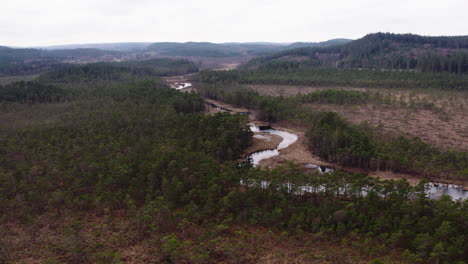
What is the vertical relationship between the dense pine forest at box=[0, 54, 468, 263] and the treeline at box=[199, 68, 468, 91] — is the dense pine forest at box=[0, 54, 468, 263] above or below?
below

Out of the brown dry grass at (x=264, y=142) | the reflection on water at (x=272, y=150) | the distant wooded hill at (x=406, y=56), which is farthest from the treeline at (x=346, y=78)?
the brown dry grass at (x=264, y=142)

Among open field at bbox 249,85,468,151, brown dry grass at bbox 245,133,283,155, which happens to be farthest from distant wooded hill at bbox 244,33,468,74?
brown dry grass at bbox 245,133,283,155

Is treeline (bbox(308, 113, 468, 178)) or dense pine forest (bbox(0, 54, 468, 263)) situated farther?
treeline (bbox(308, 113, 468, 178))

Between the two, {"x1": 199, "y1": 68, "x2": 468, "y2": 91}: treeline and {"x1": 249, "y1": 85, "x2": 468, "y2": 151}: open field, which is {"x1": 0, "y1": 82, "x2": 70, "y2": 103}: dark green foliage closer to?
{"x1": 199, "y1": 68, "x2": 468, "y2": 91}: treeline

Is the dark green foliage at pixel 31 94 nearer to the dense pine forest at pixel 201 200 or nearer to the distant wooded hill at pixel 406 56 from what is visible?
the dense pine forest at pixel 201 200

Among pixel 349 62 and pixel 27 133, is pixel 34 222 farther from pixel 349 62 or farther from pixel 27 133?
pixel 349 62

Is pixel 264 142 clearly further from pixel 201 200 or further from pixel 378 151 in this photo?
pixel 201 200

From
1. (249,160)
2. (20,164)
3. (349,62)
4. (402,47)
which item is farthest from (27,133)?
(402,47)

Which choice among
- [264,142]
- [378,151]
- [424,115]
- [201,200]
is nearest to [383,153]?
[378,151]
